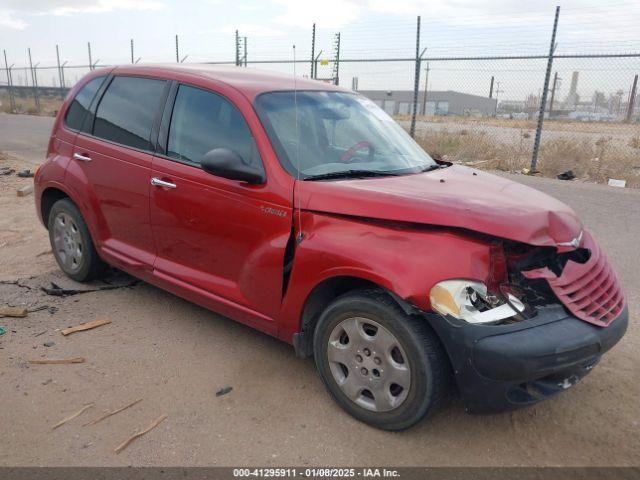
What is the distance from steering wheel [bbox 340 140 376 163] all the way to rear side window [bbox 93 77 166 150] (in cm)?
144

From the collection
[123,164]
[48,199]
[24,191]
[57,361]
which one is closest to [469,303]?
[57,361]

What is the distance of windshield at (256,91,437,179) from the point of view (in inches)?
132

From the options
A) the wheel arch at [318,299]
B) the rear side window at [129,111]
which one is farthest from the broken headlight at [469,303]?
the rear side window at [129,111]

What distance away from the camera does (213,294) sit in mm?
3584

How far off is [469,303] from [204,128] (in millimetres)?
2118

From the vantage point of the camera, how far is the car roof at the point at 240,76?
3.64m

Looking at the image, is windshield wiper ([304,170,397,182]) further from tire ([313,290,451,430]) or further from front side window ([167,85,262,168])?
tire ([313,290,451,430])

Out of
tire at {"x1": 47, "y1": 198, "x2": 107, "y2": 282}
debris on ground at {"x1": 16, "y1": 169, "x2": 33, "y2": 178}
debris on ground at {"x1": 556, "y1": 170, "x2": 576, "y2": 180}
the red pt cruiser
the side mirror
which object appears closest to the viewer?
the red pt cruiser

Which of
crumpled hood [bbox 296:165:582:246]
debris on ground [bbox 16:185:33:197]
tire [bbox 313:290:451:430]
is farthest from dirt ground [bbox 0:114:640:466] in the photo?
debris on ground [bbox 16:185:33:197]

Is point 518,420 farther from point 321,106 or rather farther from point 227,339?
point 321,106

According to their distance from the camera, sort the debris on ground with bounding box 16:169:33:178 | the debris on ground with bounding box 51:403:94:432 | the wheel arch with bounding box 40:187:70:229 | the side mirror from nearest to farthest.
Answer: the debris on ground with bounding box 51:403:94:432 → the side mirror → the wheel arch with bounding box 40:187:70:229 → the debris on ground with bounding box 16:169:33:178

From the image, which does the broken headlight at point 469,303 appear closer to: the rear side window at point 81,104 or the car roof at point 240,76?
the car roof at point 240,76

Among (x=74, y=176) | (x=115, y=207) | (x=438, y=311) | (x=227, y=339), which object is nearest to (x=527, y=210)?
(x=438, y=311)

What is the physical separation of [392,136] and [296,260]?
4.90 ft
